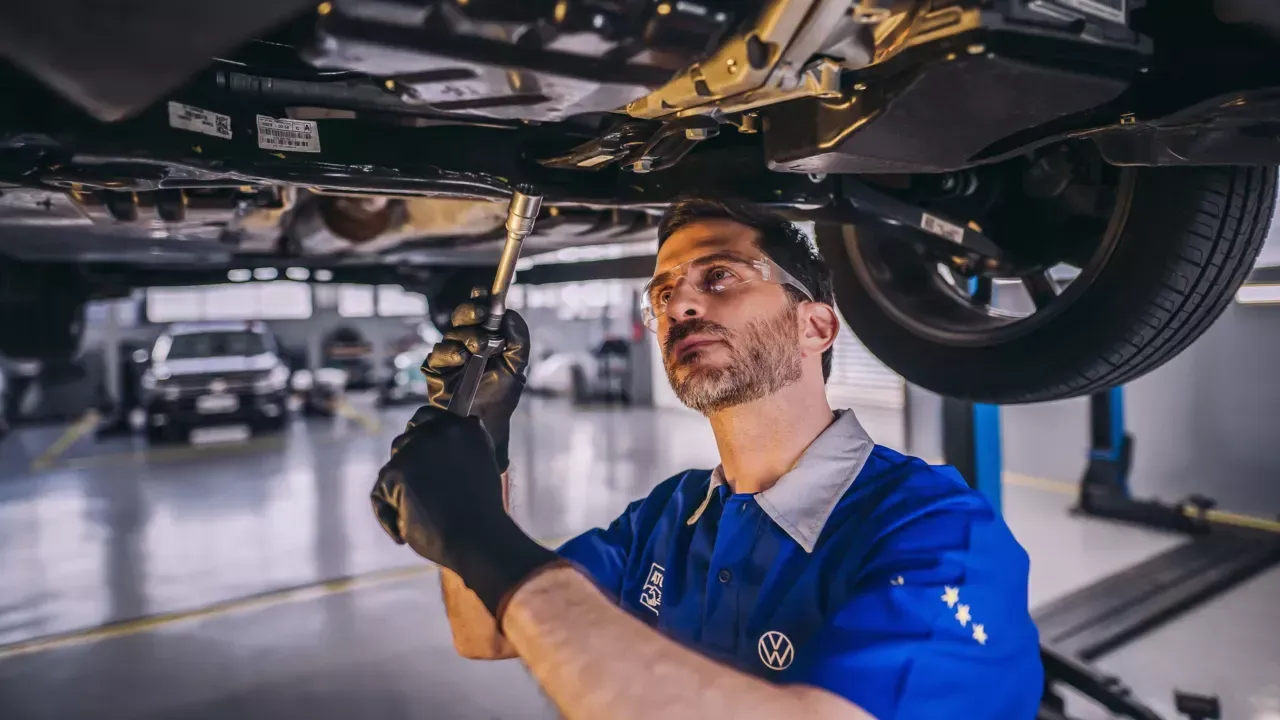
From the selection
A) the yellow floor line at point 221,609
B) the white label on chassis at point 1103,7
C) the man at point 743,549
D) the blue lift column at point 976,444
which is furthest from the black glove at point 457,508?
the yellow floor line at point 221,609

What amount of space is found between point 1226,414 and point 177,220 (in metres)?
4.68

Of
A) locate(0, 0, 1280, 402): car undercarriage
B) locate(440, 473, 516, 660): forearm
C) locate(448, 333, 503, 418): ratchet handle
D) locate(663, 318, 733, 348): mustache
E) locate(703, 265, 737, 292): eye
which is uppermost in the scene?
locate(0, 0, 1280, 402): car undercarriage

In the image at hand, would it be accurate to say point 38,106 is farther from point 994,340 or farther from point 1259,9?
point 994,340

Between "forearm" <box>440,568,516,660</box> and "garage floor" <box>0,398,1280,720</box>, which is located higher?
"forearm" <box>440,568,516,660</box>

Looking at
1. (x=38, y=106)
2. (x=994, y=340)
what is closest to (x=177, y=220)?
(x=38, y=106)

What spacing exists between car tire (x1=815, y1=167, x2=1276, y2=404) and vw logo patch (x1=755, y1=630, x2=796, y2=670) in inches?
31.2

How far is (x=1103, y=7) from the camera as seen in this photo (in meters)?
0.83

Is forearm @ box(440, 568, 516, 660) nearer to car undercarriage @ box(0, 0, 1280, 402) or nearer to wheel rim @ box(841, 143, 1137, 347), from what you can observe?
car undercarriage @ box(0, 0, 1280, 402)

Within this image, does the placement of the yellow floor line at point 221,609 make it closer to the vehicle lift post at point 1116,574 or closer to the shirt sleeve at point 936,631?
the vehicle lift post at point 1116,574

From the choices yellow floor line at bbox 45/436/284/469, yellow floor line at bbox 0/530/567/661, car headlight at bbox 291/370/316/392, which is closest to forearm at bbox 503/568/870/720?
yellow floor line at bbox 0/530/567/661

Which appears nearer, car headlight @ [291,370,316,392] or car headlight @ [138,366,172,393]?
car headlight @ [138,366,172,393]

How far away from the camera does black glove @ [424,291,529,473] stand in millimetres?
1151

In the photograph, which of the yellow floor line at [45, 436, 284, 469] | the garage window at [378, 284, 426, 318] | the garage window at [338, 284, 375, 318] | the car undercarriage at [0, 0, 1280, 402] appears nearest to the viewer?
the car undercarriage at [0, 0, 1280, 402]

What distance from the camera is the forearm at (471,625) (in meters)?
1.27
